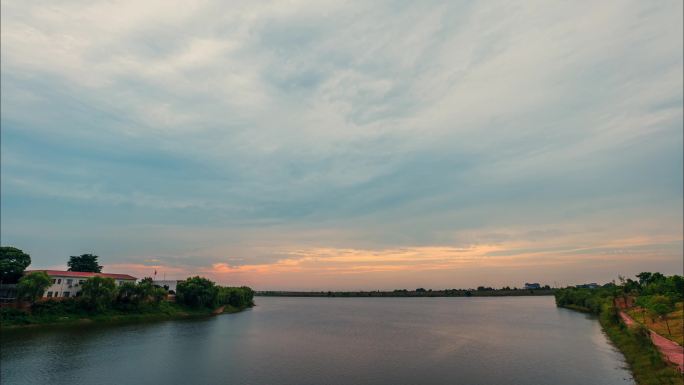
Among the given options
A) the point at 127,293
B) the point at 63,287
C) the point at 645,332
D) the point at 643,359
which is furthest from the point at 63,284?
the point at 645,332

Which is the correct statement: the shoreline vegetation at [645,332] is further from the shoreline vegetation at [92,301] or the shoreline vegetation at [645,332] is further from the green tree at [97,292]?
the green tree at [97,292]

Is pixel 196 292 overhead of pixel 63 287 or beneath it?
beneath

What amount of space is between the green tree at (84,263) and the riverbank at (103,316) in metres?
47.4

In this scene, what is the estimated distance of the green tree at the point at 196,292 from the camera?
13238 cm

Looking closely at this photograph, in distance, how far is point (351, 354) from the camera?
6325cm

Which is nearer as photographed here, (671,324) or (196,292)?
(671,324)

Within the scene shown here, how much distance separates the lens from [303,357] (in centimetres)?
6053

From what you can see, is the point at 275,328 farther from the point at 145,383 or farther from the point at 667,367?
the point at 667,367

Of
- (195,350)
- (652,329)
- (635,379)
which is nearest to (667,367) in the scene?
(635,379)

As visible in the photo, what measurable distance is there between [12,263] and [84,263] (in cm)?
5102

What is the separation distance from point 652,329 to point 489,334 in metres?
31.5

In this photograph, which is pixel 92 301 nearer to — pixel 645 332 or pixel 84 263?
pixel 84 263

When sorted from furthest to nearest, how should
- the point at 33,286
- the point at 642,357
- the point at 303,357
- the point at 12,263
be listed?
the point at 12,263 < the point at 33,286 < the point at 303,357 < the point at 642,357

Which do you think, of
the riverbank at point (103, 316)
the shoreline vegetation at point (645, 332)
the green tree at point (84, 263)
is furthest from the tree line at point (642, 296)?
the green tree at point (84, 263)
